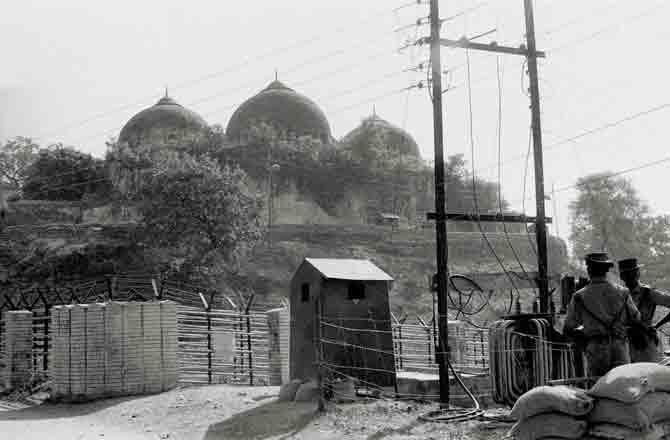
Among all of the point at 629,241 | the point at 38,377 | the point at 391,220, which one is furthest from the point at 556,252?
the point at 38,377

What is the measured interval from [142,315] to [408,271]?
24224mm

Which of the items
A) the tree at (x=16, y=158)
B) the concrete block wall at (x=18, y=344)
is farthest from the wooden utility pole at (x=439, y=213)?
the tree at (x=16, y=158)

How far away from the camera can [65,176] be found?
121 feet

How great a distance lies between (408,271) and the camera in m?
34.6

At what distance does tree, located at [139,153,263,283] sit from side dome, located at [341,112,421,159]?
1311 cm

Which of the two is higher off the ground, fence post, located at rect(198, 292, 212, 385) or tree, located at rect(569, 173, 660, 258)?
tree, located at rect(569, 173, 660, 258)

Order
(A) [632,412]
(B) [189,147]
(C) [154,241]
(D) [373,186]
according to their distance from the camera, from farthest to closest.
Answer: (D) [373,186] < (B) [189,147] < (C) [154,241] < (A) [632,412]

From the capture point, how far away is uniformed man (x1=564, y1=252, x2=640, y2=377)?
22.1ft

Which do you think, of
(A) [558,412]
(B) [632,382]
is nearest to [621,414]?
(B) [632,382]

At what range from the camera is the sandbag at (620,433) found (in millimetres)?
5320

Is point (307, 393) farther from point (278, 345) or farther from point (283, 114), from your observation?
point (283, 114)

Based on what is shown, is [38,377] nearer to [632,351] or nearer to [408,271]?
[632,351]

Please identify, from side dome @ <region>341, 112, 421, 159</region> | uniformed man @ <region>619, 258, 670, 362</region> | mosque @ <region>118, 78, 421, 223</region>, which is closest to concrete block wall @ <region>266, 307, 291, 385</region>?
uniformed man @ <region>619, 258, 670, 362</region>

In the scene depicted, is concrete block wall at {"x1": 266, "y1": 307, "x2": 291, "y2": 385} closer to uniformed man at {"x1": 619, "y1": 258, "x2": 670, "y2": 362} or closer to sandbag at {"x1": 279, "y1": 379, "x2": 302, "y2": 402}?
sandbag at {"x1": 279, "y1": 379, "x2": 302, "y2": 402}
